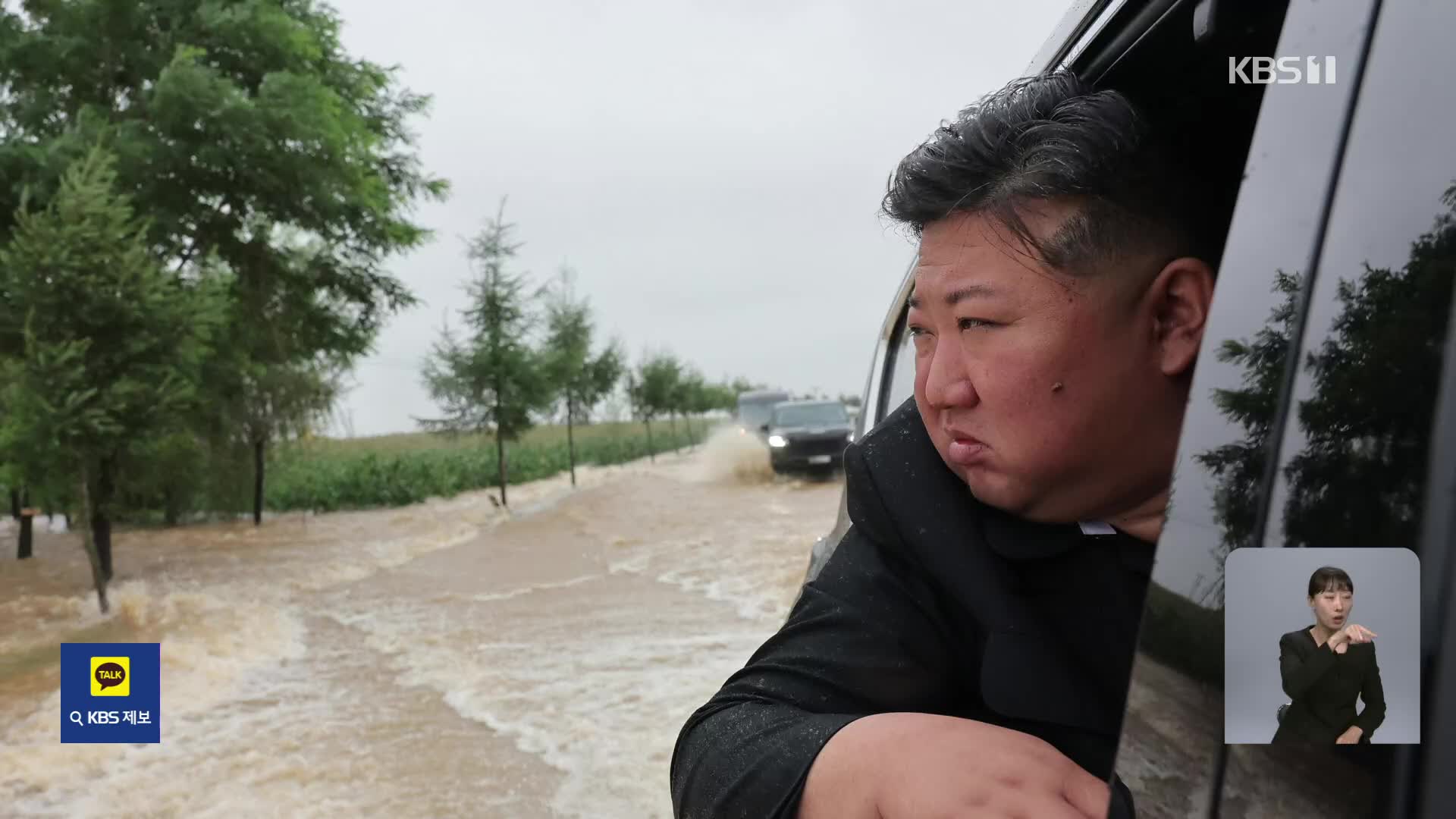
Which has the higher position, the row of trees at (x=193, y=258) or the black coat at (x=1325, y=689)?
the row of trees at (x=193, y=258)

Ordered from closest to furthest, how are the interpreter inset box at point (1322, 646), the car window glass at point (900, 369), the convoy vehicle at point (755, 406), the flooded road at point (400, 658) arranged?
the interpreter inset box at point (1322, 646) < the car window glass at point (900, 369) < the flooded road at point (400, 658) < the convoy vehicle at point (755, 406)

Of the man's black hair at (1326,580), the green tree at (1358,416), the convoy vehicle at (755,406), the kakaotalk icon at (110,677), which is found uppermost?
the convoy vehicle at (755,406)

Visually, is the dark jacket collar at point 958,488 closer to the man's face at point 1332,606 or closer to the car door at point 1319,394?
the car door at point 1319,394

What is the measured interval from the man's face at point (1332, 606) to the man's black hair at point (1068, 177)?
0.45 metres

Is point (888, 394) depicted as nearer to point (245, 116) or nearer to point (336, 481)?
point (245, 116)

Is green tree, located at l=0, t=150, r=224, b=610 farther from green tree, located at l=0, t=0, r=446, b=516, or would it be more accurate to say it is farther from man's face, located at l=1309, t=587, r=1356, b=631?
man's face, located at l=1309, t=587, r=1356, b=631

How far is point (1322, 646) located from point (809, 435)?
22635 mm

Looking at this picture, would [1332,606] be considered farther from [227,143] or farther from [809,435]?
[809,435]

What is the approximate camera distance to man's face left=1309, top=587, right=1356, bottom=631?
62 centimetres

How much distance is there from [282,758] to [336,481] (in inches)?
777

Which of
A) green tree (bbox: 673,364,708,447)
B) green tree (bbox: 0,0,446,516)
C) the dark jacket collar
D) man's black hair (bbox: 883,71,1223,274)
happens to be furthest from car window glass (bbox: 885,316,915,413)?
green tree (bbox: 673,364,708,447)

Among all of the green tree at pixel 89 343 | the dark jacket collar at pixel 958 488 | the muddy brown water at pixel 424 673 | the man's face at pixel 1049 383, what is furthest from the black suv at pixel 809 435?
the man's face at pixel 1049 383

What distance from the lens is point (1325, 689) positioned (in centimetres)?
63

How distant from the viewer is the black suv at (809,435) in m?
23.0
